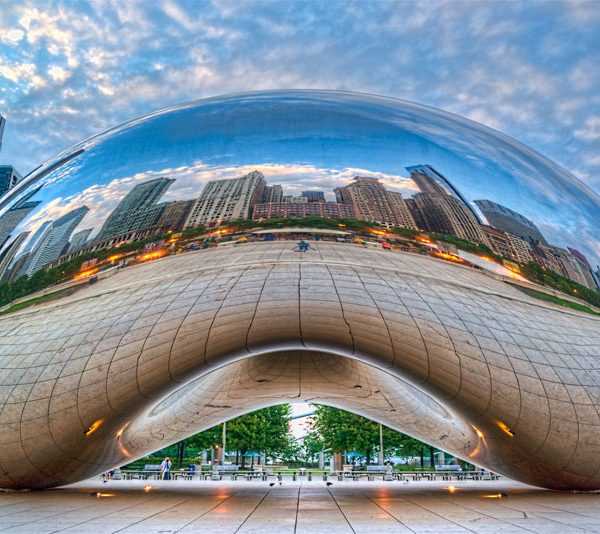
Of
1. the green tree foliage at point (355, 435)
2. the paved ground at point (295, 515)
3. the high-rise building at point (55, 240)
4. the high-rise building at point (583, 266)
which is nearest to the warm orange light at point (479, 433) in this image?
the paved ground at point (295, 515)

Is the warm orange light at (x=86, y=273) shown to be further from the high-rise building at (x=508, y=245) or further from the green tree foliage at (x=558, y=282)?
the green tree foliage at (x=558, y=282)

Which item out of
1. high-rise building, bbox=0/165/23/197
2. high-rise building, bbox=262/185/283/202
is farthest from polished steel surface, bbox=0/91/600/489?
high-rise building, bbox=0/165/23/197

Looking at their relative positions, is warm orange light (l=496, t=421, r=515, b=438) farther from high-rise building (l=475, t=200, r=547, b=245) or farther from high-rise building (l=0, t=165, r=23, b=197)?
high-rise building (l=0, t=165, r=23, b=197)

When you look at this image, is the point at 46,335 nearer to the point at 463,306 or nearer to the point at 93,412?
the point at 93,412

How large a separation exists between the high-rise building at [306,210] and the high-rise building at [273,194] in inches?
2.3

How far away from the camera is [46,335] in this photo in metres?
8.37

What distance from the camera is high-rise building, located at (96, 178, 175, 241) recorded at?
7.78m

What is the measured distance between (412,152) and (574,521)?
18.4 ft

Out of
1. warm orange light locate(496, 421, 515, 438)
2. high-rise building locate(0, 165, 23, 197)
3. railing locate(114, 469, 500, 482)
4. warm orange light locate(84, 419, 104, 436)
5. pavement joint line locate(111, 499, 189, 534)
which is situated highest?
high-rise building locate(0, 165, 23, 197)

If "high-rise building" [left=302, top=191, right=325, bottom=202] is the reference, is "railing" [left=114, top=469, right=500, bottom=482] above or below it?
below

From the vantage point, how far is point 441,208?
788 cm

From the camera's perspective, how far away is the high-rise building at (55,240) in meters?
8.09

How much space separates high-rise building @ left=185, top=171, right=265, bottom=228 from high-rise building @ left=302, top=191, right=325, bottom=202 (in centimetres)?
66

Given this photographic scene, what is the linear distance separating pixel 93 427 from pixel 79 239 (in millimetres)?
3634
